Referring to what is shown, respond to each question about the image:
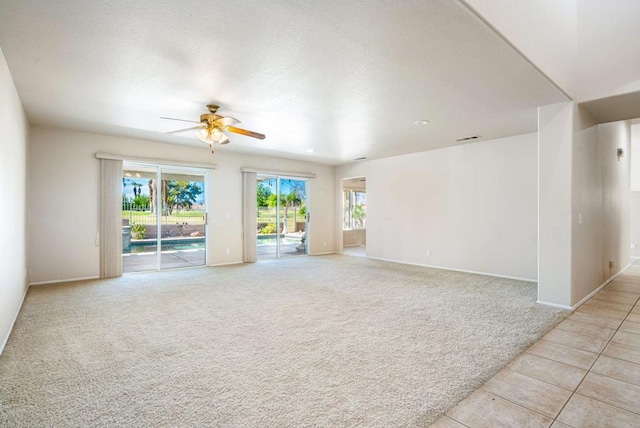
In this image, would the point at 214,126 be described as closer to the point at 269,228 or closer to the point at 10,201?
the point at 10,201

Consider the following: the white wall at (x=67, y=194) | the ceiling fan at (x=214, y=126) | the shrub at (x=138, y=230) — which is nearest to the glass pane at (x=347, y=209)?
the white wall at (x=67, y=194)

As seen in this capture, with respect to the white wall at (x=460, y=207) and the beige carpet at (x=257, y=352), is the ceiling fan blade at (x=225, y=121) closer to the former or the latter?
the beige carpet at (x=257, y=352)

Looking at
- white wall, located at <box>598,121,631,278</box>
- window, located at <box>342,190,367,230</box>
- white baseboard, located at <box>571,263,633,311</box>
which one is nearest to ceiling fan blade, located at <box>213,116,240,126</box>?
white baseboard, located at <box>571,263,633,311</box>

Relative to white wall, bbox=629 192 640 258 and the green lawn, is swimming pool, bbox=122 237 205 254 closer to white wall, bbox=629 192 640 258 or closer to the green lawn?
the green lawn

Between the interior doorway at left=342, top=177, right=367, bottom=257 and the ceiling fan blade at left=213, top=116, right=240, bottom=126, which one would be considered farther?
the interior doorway at left=342, top=177, right=367, bottom=257

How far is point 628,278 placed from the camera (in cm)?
537

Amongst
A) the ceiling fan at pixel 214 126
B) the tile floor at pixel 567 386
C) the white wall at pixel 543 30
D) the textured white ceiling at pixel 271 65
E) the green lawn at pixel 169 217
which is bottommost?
the tile floor at pixel 567 386

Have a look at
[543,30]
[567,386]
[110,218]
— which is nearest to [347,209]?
[110,218]

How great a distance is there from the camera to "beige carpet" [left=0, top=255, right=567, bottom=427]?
73.3 inches

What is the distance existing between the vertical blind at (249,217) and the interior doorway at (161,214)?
855 mm

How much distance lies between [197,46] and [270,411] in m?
2.68

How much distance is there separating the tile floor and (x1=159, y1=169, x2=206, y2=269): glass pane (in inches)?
233

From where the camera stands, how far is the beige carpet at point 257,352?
1.86 meters

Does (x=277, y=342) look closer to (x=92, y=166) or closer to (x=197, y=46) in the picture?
(x=197, y=46)
